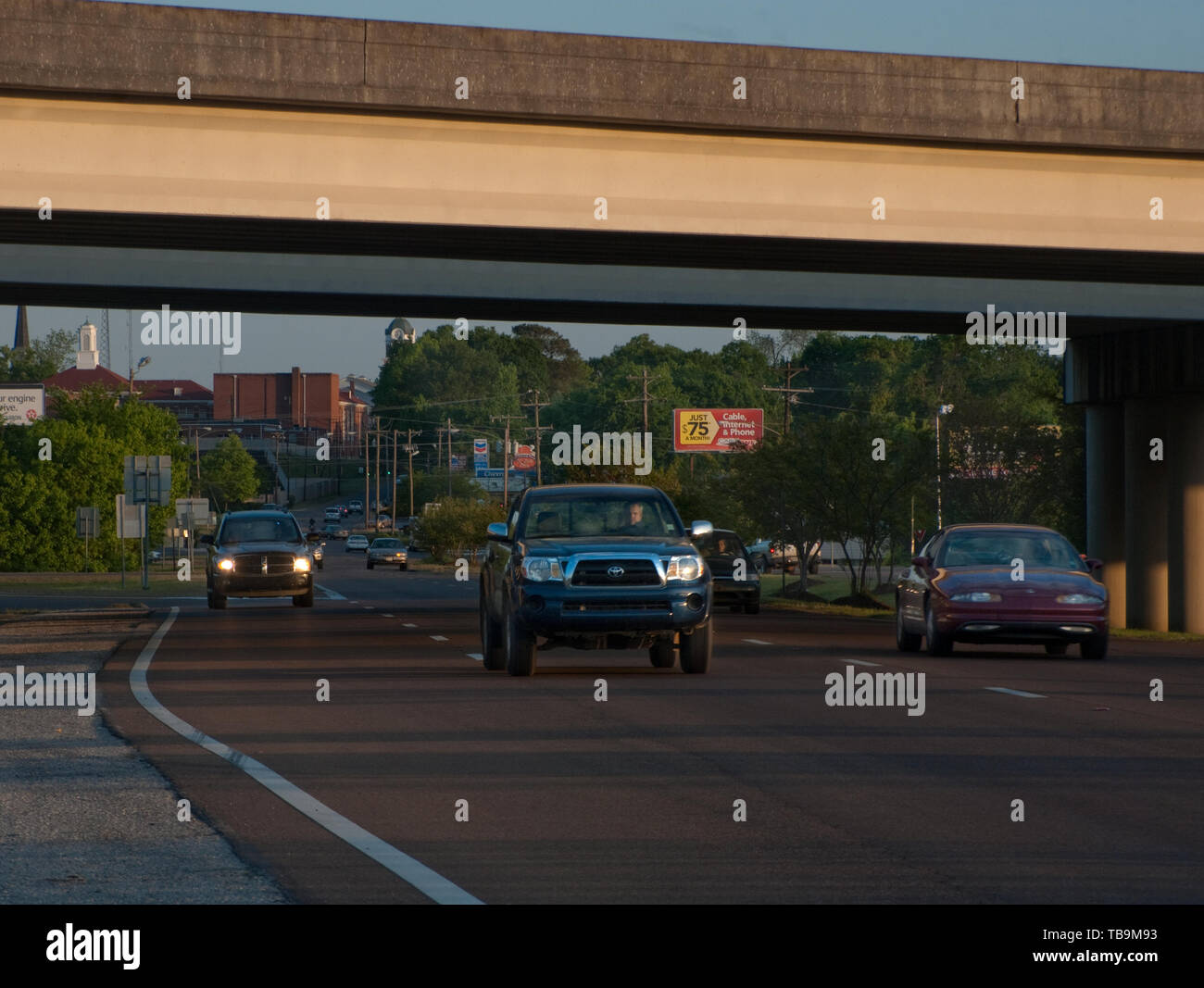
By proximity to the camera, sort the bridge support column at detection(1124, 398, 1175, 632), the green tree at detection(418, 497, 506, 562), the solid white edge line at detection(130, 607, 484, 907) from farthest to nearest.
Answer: the green tree at detection(418, 497, 506, 562) < the bridge support column at detection(1124, 398, 1175, 632) < the solid white edge line at detection(130, 607, 484, 907)

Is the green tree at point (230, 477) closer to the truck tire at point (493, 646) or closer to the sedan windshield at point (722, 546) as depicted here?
the sedan windshield at point (722, 546)

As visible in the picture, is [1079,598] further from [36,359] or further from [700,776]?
[36,359]

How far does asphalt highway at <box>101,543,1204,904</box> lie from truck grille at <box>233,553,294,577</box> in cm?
1535

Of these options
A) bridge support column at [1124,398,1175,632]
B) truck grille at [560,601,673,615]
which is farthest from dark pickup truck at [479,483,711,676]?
bridge support column at [1124,398,1175,632]

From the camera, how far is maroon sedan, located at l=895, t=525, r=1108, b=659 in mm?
21766

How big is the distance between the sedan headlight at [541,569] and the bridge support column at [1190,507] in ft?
71.4

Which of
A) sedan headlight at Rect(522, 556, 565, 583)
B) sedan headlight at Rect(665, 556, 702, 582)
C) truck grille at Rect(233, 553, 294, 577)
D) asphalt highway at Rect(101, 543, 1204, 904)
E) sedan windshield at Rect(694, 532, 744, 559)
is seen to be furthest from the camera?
sedan windshield at Rect(694, 532, 744, 559)

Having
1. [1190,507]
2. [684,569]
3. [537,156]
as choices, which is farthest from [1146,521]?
[684,569]

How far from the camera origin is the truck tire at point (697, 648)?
19.3m

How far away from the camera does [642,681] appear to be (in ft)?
60.8

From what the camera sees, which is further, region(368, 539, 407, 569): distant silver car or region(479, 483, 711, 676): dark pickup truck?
region(368, 539, 407, 569): distant silver car

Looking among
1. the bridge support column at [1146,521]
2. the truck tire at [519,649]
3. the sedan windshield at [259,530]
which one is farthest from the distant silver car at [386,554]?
the truck tire at [519,649]

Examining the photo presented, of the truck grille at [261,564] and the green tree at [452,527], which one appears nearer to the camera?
the truck grille at [261,564]

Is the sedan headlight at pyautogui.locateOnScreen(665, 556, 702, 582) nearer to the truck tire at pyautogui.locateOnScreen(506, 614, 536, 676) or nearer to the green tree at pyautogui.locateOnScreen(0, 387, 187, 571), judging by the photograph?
the truck tire at pyautogui.locateOnScreen(506, 614, 536, 676)
